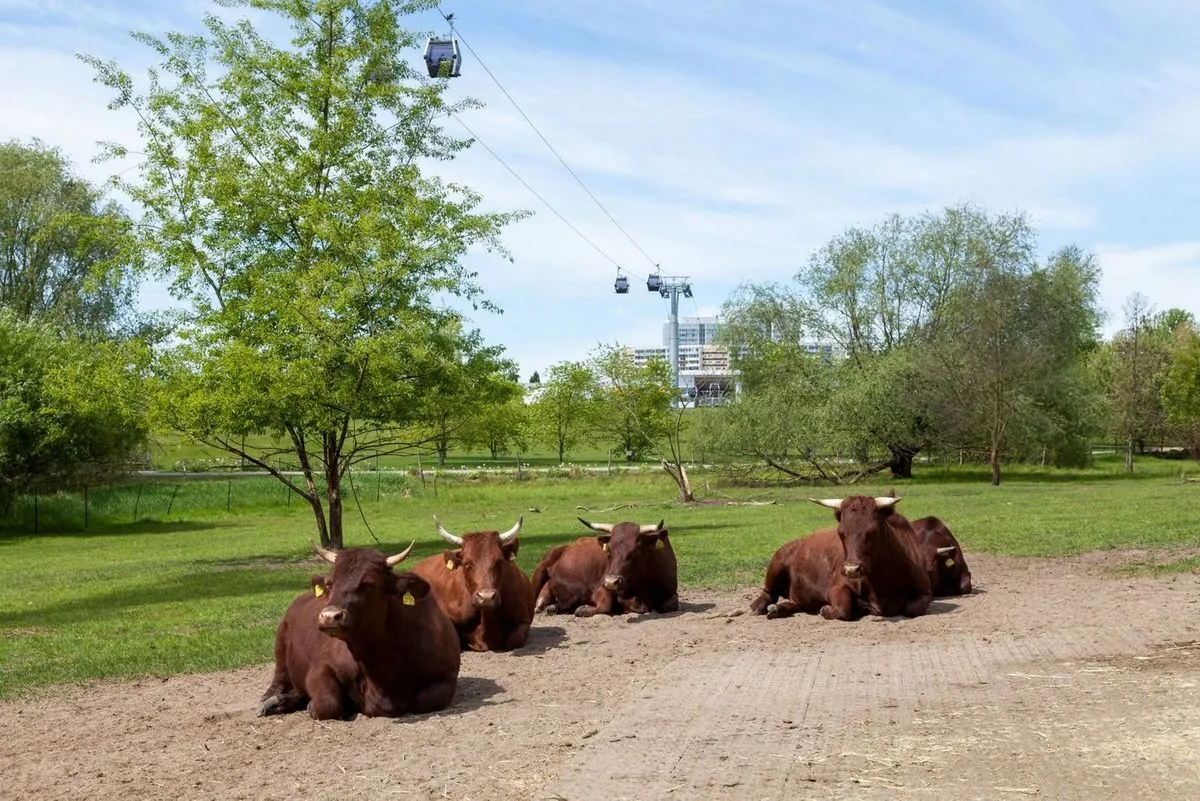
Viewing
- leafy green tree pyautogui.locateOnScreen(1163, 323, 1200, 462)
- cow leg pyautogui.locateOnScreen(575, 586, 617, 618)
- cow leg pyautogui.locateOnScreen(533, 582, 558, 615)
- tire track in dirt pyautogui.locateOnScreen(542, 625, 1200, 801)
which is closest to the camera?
tire track in dirt pyautogui.locateOnScreen(542, 625, 1200, 801)

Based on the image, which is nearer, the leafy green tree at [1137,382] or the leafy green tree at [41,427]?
the leafy green tree at [41,427]

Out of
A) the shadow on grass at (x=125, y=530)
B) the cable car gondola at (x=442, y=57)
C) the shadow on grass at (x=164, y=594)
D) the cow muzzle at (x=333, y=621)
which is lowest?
the shadow on grass at (x=125, y=530)

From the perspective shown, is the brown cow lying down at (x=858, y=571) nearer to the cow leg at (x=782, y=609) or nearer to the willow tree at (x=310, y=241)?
the cow leg at (x=782, y=609)

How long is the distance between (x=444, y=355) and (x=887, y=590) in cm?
1433

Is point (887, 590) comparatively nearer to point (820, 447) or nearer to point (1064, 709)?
point (1064, 709)

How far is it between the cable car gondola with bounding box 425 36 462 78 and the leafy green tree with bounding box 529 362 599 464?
71458 mm

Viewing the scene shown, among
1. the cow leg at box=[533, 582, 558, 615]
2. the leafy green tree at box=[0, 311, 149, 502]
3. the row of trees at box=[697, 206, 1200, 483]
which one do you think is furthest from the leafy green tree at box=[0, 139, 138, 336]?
the cow leg at box=[533, 582, 558, 615]

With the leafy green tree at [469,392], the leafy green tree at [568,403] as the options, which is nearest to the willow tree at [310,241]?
the leafy green tree at [469,392]

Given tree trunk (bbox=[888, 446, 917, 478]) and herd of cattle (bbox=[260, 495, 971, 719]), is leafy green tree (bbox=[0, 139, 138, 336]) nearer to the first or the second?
tree trunk (bbox=[888, 446, 917, 478])

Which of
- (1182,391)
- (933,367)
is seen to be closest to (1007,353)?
(933,367)

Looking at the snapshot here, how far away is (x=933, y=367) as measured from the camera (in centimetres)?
5350

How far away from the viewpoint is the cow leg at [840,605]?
13.1 meters

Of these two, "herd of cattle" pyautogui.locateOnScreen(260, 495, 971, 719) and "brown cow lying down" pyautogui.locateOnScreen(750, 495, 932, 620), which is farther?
"brown cow lying down" pyautogui.locateOnScreen(750, 495, 932, 620)

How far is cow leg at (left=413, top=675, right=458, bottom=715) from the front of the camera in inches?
356
